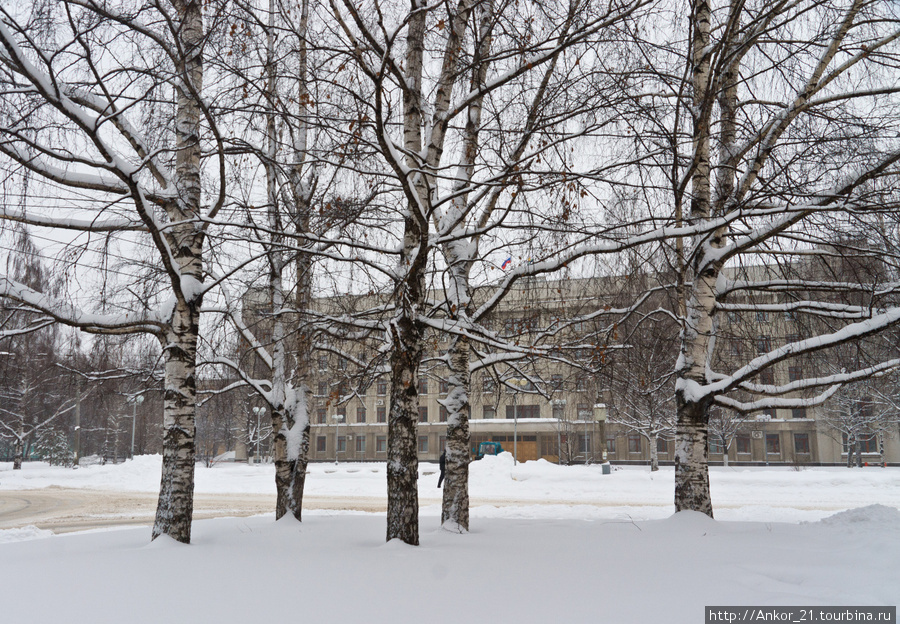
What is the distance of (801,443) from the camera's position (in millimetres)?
52156

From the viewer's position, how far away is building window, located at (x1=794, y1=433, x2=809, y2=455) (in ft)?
170

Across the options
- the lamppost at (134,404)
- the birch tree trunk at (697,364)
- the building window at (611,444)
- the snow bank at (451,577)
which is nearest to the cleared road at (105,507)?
the lamppost at (134,404)

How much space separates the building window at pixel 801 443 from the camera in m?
51.9

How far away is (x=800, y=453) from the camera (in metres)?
51.9

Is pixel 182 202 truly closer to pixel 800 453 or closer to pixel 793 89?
pixel 793 89

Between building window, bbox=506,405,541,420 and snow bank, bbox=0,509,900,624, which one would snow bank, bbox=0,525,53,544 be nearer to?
snow bank, bbox=0,509,900,624

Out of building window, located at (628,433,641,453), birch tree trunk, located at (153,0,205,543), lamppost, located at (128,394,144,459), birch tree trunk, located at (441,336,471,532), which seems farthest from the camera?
building window, located at (628,433,641,453)

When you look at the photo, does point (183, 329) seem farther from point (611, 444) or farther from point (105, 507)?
point (611, 444)

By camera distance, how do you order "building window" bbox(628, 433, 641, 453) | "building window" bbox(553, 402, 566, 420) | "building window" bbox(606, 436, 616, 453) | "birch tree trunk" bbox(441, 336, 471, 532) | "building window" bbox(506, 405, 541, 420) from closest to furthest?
"birch tree trunk" bbox(441, 336, 471, 532) < "building window" bbox(553, 402, 566, 420) < "building window" bbox(628, 433, 641, 453) < "building window" bbox(606, 436, 616, 453) < "building window" bbox(506, 405, 541, 420)

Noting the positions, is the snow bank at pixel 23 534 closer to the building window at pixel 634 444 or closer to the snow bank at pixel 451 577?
the snow bank at pixel 451 577

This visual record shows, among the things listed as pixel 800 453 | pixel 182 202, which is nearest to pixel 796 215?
pixel 182 202

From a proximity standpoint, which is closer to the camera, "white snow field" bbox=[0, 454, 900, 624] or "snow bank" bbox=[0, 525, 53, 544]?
"white snow field" bbox=[0, 454, 900, 624]

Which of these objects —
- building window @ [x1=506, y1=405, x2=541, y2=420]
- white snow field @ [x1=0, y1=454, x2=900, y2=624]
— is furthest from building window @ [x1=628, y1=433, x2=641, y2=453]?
white snow field @ [x1=0, y1=454, x2=900, y2=624]

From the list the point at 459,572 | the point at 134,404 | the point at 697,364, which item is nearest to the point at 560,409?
the point at 134,404
